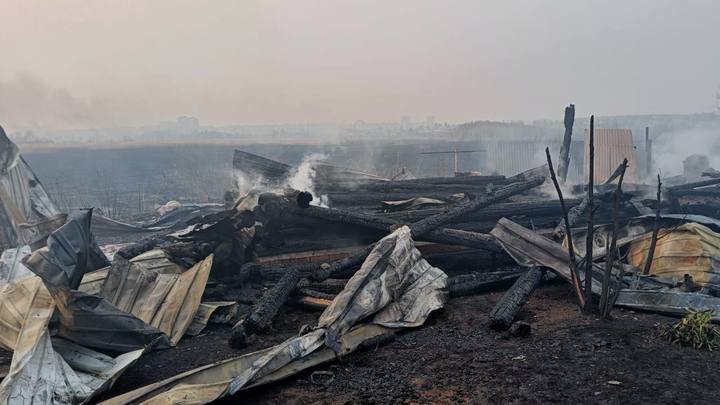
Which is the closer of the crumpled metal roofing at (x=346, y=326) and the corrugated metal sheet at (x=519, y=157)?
the crumpled metal roofing at (x=346, y=326)

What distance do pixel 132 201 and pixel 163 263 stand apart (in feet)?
39.9

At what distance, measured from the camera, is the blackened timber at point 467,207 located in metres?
7.66

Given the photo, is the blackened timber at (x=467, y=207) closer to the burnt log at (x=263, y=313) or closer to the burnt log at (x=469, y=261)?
the burnt log at (x=469, y=261)

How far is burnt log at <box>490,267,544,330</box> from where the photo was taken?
5582 mm

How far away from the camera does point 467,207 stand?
8.45 metres

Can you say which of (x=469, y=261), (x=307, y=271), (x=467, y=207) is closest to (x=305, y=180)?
(x=307, y=271)

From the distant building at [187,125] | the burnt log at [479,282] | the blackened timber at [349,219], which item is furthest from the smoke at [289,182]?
the distant building at [187,125]

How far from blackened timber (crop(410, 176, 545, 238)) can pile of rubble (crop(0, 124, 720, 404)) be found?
37mm

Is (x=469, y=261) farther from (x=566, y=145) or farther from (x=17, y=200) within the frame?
(x=17, y=200)

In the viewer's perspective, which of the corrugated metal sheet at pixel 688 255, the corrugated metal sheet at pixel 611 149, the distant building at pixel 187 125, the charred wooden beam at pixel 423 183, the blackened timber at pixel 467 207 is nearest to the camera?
the corrugated metal sheet at pixel 688 255

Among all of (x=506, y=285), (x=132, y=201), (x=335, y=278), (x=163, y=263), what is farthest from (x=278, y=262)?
(x=132, y=201)

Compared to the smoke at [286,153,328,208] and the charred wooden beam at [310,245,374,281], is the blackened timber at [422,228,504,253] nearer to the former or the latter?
the charred wooden beam at [310,245,374,281]

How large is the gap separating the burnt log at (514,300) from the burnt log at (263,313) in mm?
2631

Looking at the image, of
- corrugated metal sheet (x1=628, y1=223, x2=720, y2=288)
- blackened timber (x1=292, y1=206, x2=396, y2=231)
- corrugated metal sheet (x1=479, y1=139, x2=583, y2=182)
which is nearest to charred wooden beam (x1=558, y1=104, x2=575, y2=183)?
corrugated metal sheet (x1=628, y1=223, x2=720, y2=288)
